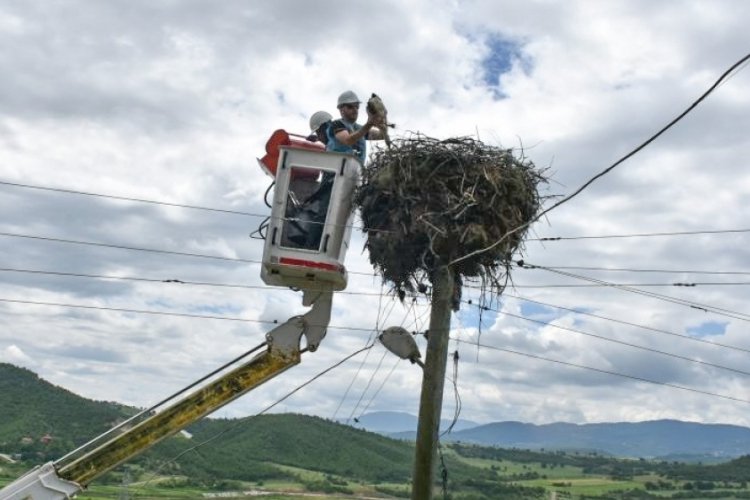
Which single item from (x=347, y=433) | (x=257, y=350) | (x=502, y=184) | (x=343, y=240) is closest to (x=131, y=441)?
(x=257, y=350)

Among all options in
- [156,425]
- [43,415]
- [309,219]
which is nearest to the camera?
[156,425]

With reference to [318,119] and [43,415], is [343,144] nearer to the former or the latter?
[318,119]

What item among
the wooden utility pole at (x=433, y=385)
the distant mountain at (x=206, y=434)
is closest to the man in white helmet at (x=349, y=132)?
the wooden utility pole at (x=433, y=385)

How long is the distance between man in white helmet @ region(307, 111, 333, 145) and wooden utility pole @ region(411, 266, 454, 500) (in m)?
2.41

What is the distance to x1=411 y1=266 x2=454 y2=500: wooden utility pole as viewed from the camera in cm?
922

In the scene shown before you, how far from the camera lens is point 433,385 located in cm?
A: 950

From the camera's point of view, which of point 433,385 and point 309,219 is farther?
point 309,219

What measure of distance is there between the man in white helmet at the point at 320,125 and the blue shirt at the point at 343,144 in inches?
5.8

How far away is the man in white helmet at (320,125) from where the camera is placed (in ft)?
36.0

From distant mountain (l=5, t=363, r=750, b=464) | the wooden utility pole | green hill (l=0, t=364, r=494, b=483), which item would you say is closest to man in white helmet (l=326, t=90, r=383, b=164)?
the wooden utility pole

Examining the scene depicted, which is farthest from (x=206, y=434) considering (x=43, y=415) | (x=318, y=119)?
(x=318, y=119)

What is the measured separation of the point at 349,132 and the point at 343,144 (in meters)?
0.20

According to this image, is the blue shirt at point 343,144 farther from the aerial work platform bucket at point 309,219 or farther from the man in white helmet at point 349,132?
the aerial work platform bucket at point 309,219

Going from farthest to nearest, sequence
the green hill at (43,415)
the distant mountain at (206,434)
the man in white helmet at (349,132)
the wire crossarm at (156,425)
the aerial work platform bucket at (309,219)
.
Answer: the distant mountain at (206,434)
the green hill at (43,415)
the man in white helmet at (349,132)
the aerial work platform bucket at (309,219)
the wire crossarm at (156,425)
